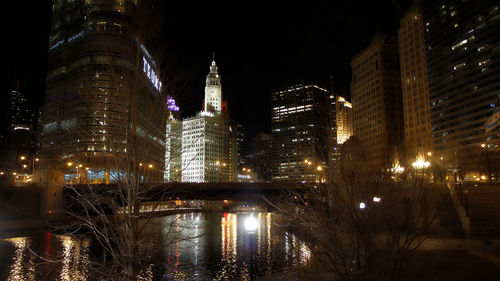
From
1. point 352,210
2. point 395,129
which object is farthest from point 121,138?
point 395,129

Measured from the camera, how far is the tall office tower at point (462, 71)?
422ft

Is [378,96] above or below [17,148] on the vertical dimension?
above

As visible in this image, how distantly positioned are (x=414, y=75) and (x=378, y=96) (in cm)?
1772

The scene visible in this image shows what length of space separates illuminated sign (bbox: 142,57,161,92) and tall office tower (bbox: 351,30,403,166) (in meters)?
157

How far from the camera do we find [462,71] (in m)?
141

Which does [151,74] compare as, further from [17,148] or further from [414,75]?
[414,75]

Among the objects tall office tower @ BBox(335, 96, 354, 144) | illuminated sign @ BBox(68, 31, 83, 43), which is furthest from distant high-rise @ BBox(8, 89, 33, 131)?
tall office tower @ BBox(335, 96, 354, 144)

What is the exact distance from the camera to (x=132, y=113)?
8086mm

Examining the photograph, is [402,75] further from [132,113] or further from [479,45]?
[132,113]

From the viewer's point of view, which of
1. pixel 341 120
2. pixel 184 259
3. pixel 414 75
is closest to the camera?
pixel 184 259

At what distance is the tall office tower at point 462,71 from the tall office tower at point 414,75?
4.52 m

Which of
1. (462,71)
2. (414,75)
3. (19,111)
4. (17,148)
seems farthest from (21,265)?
(19,111)

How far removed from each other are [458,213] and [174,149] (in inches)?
1191

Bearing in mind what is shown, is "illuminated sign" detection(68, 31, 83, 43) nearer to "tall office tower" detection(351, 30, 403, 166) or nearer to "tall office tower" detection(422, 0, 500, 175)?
"tall office tower" detection(351, 30, 403, 166)
